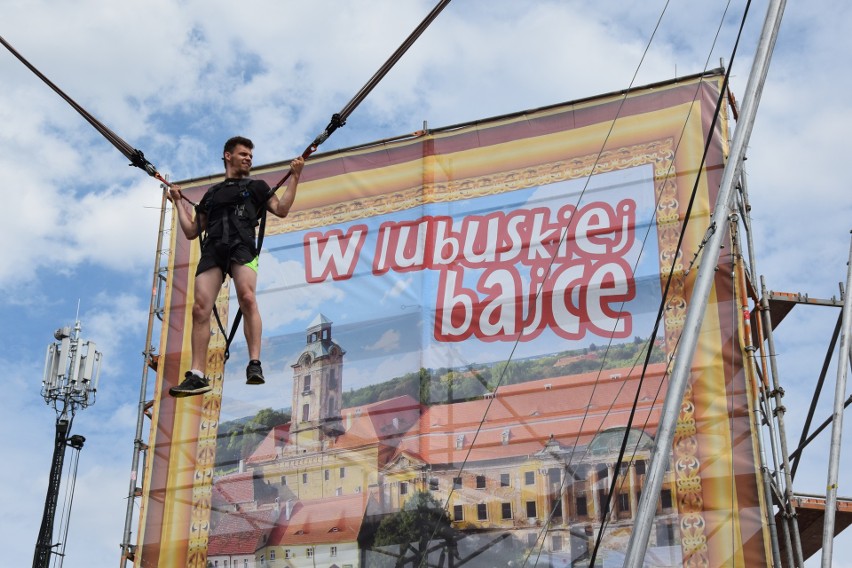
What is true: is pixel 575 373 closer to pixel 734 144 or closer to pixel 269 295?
pixel 269 295

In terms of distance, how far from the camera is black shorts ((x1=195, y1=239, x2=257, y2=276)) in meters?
7.36

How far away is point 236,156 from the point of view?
7.59 meters

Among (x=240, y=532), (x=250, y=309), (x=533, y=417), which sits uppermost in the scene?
(x=533, y=417)

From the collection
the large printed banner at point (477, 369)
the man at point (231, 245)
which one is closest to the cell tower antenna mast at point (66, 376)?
the large printed banner at point (477, 369)

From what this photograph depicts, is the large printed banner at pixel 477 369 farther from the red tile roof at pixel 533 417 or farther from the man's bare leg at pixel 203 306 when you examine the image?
the man's bare leg at pixel 203 306

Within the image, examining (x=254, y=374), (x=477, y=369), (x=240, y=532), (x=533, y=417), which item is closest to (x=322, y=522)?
(x=240, y=532)

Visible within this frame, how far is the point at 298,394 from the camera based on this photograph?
38.9 ft

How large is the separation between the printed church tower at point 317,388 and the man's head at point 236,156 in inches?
174

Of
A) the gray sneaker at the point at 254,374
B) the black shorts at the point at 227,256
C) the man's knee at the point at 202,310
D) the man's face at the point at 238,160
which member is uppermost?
the man's face at the point at 238,160

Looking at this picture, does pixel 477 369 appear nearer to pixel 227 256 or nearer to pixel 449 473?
pixel 449 473

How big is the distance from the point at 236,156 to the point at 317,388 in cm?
457

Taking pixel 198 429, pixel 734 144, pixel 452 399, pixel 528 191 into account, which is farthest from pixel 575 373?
pixel 734 144

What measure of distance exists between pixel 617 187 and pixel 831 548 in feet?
13.0

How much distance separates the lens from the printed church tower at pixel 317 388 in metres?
11.6
